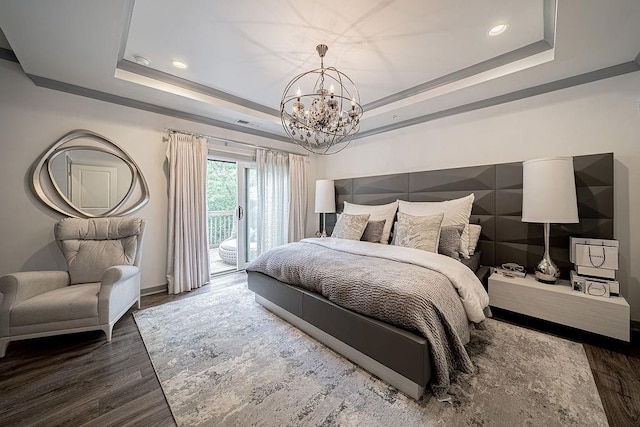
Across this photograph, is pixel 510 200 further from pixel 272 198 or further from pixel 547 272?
pixel 272 198

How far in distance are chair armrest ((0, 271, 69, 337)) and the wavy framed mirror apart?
0.84m

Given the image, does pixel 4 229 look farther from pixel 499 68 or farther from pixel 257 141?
pixel 499 68

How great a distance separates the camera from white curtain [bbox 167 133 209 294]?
3221 mm

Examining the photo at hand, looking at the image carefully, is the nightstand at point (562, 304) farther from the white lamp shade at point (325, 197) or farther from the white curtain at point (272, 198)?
the white curtain at point (272, 198)

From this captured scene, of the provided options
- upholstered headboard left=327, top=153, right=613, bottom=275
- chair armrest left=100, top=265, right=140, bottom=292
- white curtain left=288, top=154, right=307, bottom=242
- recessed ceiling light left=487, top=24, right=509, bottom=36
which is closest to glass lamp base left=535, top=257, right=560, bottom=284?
upholstered headboard left=327, top=153, right=613, bottom=275

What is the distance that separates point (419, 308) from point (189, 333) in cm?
210

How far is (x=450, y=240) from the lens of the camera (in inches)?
98.9

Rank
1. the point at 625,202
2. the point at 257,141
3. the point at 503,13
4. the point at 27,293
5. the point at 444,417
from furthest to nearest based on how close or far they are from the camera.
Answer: the point at 257,141
the point at 625,202
the point at 27,293
the point at 503,13
the point at 444,417

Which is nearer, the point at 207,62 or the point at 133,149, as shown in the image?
the point at 207,62

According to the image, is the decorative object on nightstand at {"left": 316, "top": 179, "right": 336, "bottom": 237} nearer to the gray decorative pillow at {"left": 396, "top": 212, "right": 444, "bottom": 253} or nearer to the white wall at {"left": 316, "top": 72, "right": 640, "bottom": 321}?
the white wall at {"left": 316, "top": 72, "right": 640, "bottom": 321}

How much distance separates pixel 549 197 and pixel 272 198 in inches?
147

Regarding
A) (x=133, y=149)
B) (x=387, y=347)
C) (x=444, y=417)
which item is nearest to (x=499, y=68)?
(x=387, y=347)

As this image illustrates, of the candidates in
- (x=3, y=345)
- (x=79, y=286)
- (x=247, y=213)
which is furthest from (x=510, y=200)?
(x=3, y=345)

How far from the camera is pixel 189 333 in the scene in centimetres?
224
